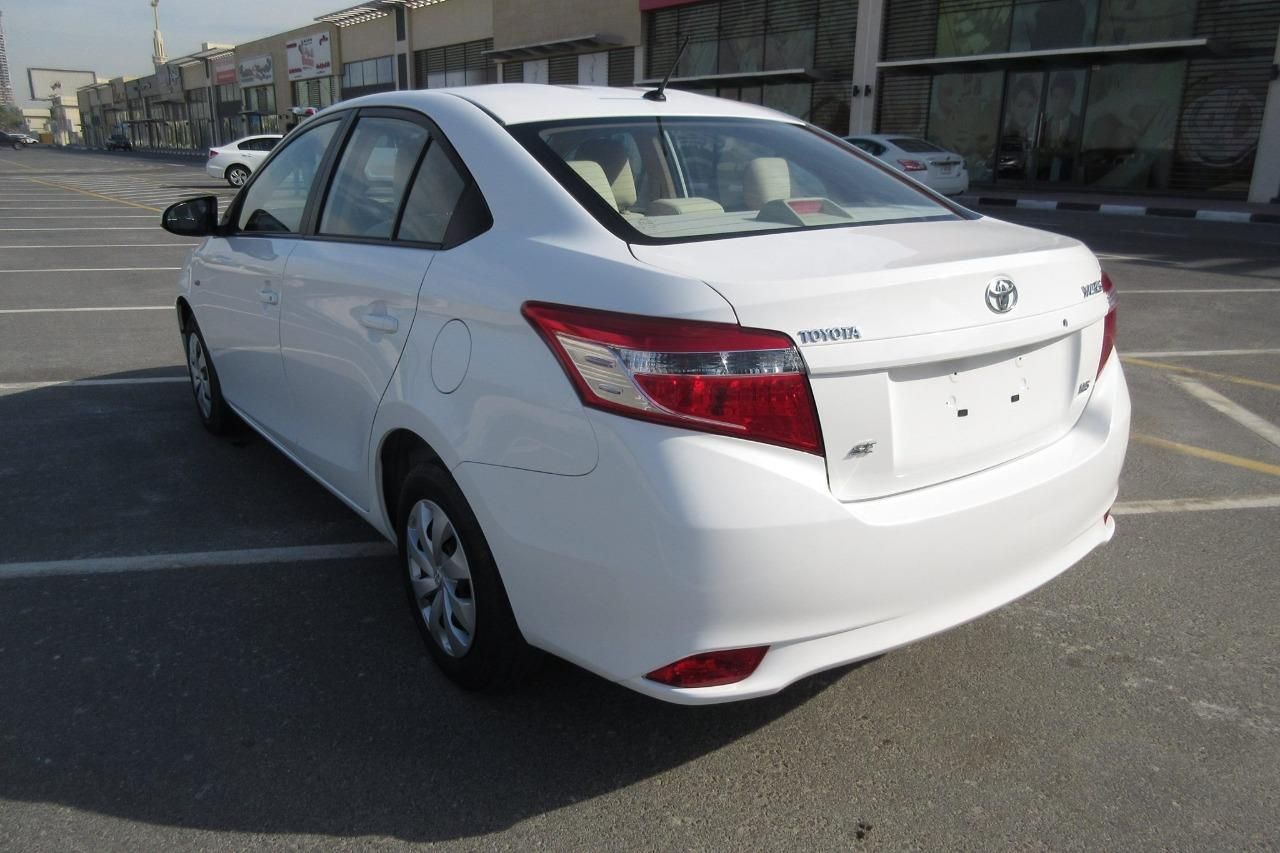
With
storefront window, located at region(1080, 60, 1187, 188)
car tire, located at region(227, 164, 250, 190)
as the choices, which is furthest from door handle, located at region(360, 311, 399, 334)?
car tire, located at region(227, 164, 250, 190)

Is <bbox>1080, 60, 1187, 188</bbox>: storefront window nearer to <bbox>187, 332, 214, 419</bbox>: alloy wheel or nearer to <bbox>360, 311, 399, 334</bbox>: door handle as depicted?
<bbox>187, 332, 214, 419</bbox>: alloy wheel

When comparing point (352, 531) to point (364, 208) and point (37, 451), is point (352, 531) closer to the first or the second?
point (364, 208)

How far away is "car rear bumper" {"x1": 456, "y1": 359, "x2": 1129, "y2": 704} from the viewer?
78.3 inches

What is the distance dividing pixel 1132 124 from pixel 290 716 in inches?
866

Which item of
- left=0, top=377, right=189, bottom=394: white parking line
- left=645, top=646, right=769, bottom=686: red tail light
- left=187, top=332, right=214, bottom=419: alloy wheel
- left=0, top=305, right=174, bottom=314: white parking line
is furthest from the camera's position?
left=0, top=305, right=174, bottom=314: white parking line

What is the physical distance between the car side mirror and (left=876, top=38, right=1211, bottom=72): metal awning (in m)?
19.3

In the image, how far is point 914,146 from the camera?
19.5 metres

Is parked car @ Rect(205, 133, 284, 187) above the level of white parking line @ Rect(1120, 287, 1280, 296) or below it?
above

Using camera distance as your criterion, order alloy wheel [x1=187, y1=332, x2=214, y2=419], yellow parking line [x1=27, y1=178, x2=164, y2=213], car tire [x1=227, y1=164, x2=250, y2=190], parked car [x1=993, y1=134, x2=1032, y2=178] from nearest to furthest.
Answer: alloy wheel [x1=187, y1=332, x2=214, y2=419] → yellow parking line [x1=27, y1=178, x2=164, y2=213] → parked car [x1=993, y1=134, x2=1032, y2=178] → car tire [x1=227, y1=164, x2=250, y2=190]

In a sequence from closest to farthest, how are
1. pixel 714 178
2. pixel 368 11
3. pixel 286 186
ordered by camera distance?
pixel 714 178, pixel 286 186, pixel 368 11

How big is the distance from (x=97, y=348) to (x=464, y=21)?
1515 inches

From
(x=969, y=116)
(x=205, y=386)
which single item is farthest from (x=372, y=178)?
(x=969, y=116)

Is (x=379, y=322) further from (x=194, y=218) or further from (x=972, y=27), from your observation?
(x=972, y=27)

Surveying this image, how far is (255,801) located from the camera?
233cm
